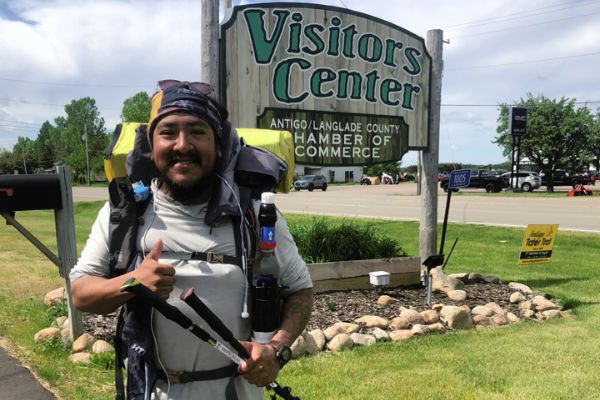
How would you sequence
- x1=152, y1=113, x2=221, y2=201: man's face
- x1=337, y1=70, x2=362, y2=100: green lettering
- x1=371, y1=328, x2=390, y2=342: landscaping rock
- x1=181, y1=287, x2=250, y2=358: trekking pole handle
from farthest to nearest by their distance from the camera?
x1=337, y1=70, x2=362, y2=100: green lettering → x1=371, y1=328, x2=390, y2=342: landscaping rock → x1=152, y1=113, x2=221, y2=201: man's face → x1=181, y1=287, x2=250, y2=358: trekking pole handle

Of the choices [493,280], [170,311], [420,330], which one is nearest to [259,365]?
[170,311]

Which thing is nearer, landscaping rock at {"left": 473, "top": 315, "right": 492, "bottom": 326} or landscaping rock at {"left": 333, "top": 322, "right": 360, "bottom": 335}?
landscaping rock at {"left": 333, "top": 322, "right": 360, "bottom": 335}

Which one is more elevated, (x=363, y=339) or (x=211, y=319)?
(x=211, y=319)

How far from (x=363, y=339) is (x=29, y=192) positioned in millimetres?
3194

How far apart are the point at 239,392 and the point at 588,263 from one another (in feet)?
27.8

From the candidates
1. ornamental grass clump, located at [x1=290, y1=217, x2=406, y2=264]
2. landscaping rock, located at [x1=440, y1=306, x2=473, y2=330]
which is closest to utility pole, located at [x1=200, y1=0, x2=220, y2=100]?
ornamental grass clump, located at [x1=290, y1=217, x2=406, y2=264]

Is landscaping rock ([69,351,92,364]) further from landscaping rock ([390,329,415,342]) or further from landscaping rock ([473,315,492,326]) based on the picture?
landscaping rock ([473,315,492,326])

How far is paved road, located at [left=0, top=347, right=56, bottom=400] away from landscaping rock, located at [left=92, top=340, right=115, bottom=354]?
0.48 meters

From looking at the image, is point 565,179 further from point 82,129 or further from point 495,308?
point 82,129

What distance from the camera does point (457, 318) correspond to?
4766 millimetres

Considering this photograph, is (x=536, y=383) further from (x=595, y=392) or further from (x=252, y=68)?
(x=252, y=68)

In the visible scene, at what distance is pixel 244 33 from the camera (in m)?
4.99

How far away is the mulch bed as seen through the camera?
4.55 m

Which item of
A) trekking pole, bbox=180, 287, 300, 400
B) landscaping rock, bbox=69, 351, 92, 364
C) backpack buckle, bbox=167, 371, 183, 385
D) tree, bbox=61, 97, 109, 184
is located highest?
tree, bbox=61, 97, 109, 184
